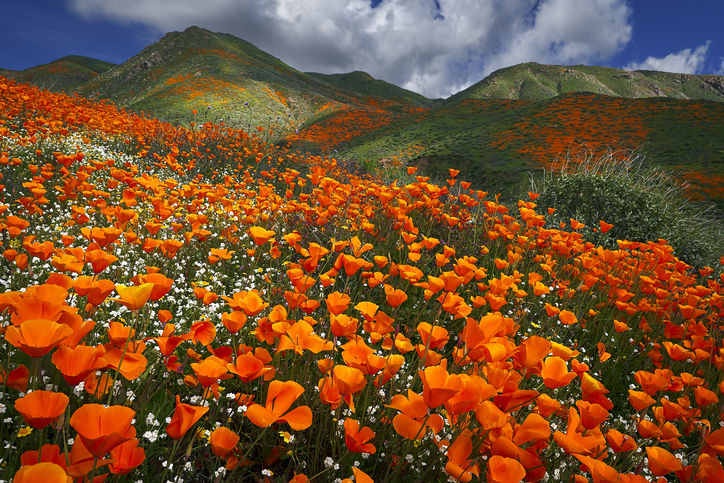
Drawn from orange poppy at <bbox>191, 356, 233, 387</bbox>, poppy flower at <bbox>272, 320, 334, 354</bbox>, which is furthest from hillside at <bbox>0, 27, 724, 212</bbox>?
orange poppy at <bbox>191, 356, 233, 387</bbox>

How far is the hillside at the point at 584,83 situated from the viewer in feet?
326

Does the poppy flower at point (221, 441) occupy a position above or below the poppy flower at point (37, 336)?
below

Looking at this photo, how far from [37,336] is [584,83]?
458 feet

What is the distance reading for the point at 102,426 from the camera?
730 mm

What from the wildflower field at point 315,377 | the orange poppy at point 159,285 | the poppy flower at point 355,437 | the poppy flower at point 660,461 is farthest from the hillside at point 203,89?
the poppy flower at point 660,461

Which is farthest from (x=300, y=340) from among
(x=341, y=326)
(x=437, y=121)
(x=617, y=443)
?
(x=437, y=121)

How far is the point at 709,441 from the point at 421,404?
1159 mm

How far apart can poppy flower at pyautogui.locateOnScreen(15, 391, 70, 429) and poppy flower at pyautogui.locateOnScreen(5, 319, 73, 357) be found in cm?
11

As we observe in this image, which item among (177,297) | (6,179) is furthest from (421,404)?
(6,179)

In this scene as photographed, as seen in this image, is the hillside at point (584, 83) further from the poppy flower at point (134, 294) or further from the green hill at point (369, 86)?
the poppy flower at point (134, 294)

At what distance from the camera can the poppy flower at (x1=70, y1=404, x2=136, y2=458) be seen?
2.24 feet

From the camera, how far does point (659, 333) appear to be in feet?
11.3

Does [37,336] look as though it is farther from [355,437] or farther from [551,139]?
[551,139]

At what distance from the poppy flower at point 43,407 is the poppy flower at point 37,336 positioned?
11 cm
